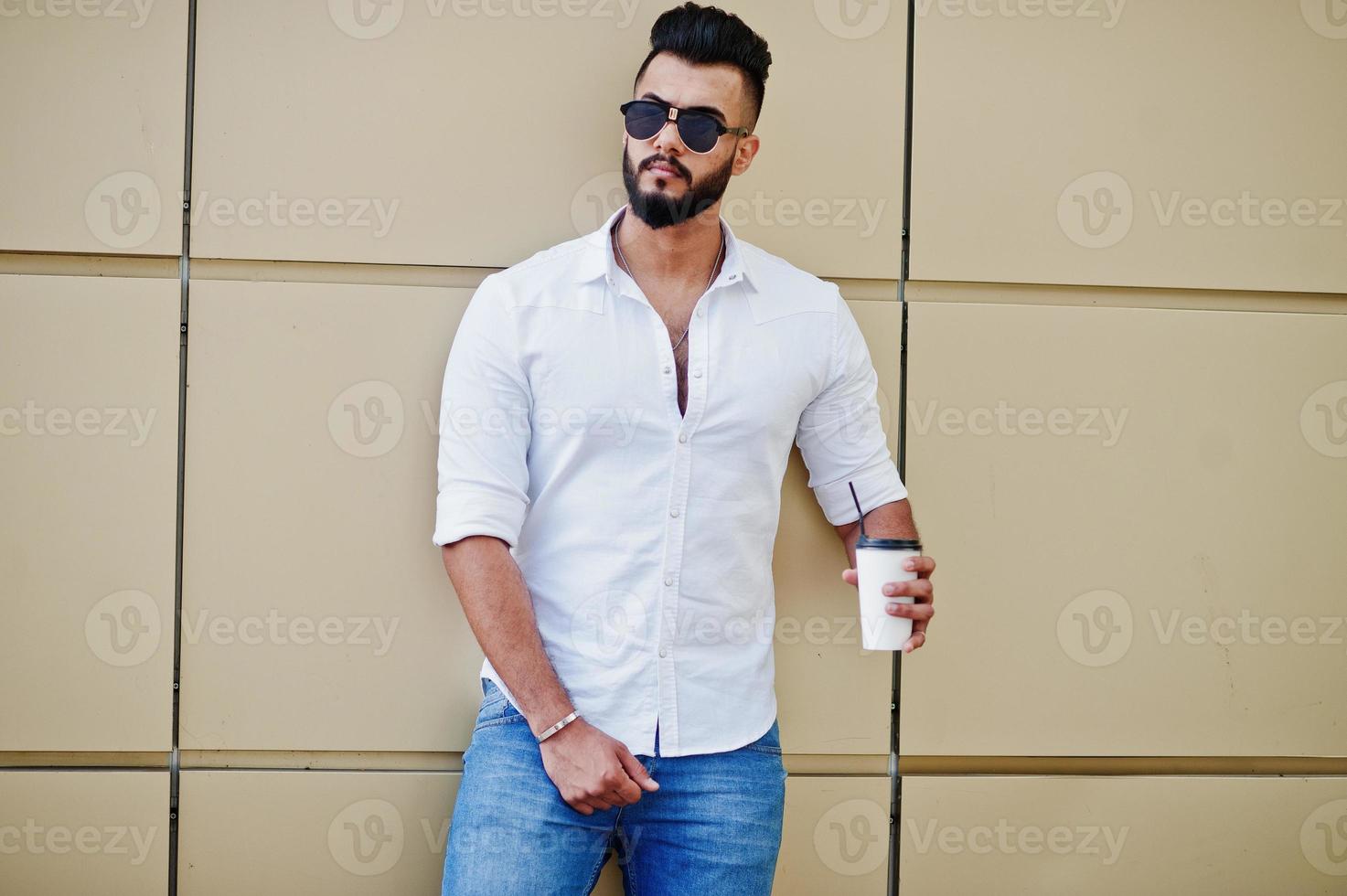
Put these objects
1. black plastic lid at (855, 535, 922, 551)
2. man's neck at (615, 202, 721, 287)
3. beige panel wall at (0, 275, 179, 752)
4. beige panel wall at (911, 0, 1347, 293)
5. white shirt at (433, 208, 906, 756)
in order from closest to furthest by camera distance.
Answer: black plastic lid at (855, 535, 922, 551) < white shirt at (433, 208, 906, 756) < man's neck at (615, 202, 721, 287) < beige panel wall at (0, 275, 179, 752) < beige panel wall at (911, 0, 1347, 293)

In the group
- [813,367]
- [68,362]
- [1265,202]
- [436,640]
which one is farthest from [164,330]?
[1265,202]

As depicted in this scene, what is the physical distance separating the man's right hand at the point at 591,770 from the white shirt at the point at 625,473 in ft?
0.22

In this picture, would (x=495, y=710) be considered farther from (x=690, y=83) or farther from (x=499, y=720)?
(x=690, y=83)

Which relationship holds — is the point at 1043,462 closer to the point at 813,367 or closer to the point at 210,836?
the point at 813,367

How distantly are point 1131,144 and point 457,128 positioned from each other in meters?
1.49

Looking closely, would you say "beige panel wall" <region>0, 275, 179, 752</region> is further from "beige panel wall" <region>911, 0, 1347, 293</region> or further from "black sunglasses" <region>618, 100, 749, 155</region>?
"beige panel wall" <region>911, 0, 1347, 293</region>

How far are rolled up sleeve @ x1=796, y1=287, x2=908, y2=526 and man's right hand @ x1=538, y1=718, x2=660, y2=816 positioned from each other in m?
0.71

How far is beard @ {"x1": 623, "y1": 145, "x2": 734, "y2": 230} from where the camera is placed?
75.7 inches

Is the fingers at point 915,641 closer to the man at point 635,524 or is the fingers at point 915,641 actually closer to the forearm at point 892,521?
the man at point 635,524

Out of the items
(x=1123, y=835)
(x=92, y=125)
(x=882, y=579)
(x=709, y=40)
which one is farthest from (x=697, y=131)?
(x=1123, y=835)

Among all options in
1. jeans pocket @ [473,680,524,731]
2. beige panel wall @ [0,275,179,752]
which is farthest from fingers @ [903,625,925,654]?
beige panel wall @ [0,275,179,752]

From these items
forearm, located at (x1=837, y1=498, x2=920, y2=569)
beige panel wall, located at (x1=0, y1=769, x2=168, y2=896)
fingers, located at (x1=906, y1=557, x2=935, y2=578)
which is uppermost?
forearm, located at (x1=837, y1=498, x2=920, y2=569)

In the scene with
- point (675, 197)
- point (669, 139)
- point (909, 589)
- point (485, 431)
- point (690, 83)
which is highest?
point (690, 83)

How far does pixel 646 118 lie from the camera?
191 centimetres
